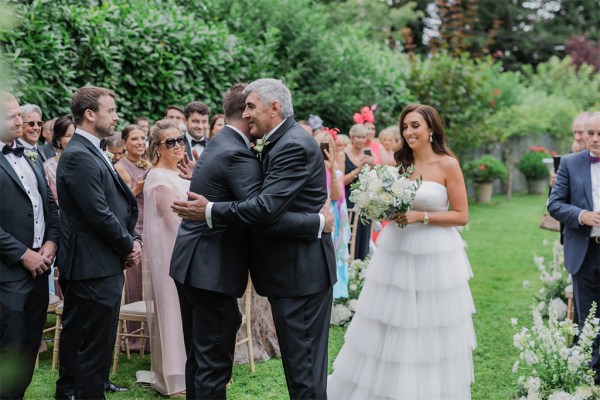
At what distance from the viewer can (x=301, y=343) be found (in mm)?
3791

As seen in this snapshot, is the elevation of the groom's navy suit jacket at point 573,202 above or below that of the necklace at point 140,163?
below

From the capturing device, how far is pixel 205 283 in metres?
3.81

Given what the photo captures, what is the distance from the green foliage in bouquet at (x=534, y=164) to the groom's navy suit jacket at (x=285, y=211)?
66.4ft

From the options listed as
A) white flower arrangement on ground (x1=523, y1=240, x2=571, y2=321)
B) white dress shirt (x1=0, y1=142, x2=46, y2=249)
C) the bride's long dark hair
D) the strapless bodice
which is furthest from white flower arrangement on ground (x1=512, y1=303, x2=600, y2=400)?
white dress shirt (x1=0, y1=142, x2=46, y2=249)

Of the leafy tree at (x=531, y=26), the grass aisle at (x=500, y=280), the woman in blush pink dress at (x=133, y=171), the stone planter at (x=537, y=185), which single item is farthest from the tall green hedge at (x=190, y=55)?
the leafy tree at (x=531, y=26)

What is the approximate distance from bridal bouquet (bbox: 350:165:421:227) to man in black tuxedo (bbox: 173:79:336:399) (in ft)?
2.40

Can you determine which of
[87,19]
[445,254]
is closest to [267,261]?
[445,254]

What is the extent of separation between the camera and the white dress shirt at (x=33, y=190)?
418 centimetres

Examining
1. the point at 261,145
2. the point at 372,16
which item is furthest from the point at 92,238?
the point at 372,16

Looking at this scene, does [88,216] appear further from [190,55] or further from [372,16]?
[372,16]

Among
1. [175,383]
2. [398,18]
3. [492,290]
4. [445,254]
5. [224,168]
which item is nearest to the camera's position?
[224,168]

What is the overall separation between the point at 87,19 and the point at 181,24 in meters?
1.61

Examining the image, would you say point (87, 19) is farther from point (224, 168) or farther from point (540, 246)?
point (540, 246)

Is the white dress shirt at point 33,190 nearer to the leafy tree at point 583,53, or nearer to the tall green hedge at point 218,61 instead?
the tall green hedge at point 218,61
